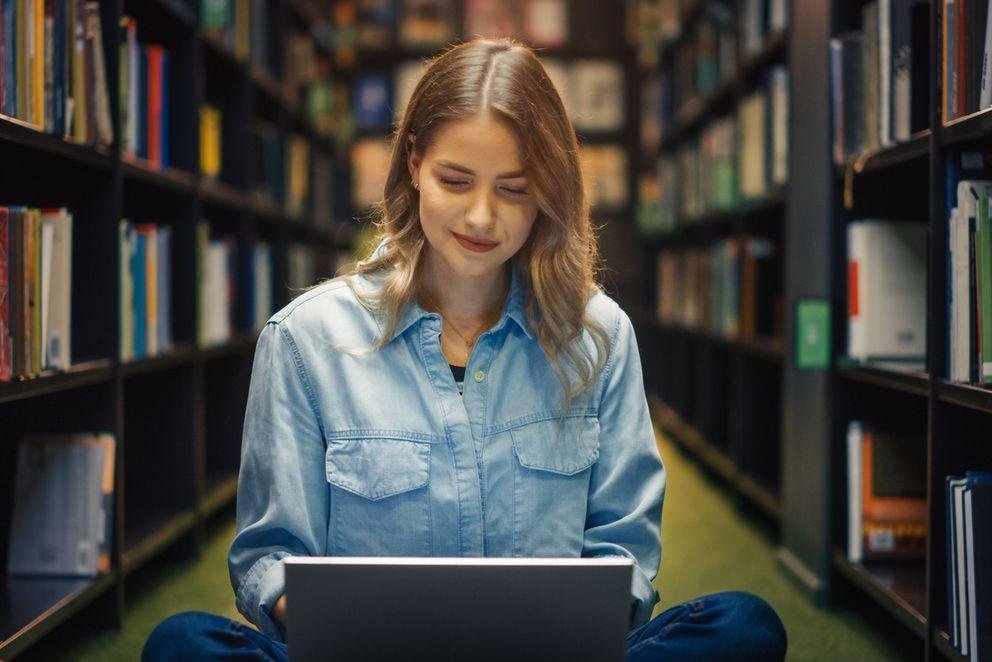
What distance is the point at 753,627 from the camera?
1.17 metres

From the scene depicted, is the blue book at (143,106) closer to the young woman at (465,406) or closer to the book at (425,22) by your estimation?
the young woman at (465,406)

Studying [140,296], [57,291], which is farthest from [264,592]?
[140,296]

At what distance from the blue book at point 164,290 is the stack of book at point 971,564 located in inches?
67.0

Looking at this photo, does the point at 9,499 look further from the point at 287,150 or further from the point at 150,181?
the point at 287,150

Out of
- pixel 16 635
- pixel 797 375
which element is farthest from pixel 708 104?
pixel 16 635

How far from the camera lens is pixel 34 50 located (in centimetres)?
162

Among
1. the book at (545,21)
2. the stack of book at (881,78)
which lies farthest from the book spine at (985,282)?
the book at (545,21)

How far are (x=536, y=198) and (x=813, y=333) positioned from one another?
1.18 meters

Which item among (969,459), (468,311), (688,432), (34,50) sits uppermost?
(34,50)

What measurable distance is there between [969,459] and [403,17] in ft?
13.9

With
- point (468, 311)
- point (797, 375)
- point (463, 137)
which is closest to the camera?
point (463, 137)

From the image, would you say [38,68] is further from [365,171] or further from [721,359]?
[365,171]

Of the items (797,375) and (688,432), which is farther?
(688,432)

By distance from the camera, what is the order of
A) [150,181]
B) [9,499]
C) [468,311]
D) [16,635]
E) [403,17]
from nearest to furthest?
[468,311], [16,635], [9,499], [150,181], [403,17]
